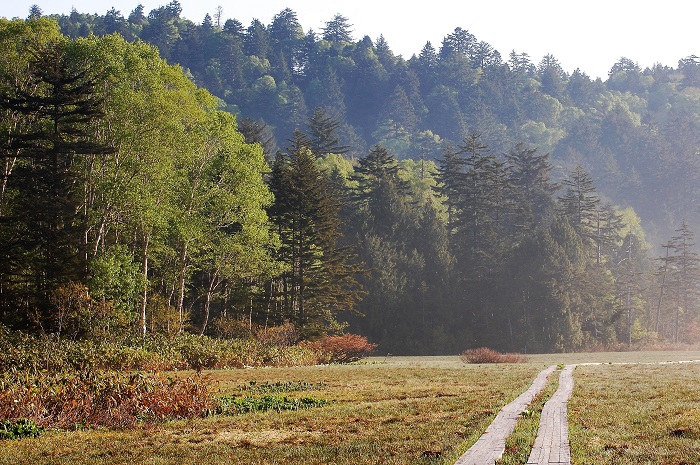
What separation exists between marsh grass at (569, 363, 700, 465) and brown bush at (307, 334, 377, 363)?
26546 mm

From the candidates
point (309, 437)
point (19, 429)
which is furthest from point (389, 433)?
point (19, 429)

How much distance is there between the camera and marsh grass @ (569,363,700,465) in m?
10.0

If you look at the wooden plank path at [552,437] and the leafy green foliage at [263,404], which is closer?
the wooden plank path at [552,437]

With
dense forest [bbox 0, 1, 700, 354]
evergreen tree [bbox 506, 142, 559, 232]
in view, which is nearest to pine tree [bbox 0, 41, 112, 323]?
dense forest [bbox 0, 1, 700, 354]

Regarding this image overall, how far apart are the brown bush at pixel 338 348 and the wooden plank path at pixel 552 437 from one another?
30547mm

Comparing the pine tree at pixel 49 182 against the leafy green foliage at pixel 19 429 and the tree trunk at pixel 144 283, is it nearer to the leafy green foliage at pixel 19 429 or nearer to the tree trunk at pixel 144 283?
the tree trunk at pixel 144 283

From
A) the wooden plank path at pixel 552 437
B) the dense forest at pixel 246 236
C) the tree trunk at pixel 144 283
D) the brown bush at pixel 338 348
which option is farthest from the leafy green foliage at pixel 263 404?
the brown bush at pixel 338 348

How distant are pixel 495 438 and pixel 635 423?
3.63 meters

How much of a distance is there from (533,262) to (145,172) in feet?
159

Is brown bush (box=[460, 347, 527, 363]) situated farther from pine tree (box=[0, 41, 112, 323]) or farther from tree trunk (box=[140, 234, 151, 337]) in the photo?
pine tree (box=[0, 41, 112, 323])

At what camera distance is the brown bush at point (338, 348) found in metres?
46.9

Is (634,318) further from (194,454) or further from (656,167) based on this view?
(656,167)

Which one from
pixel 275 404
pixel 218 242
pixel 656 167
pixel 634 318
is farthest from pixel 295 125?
pixel 275 404

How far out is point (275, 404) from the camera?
17422 millimetres
